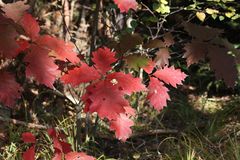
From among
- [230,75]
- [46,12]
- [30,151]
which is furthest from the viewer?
[46,12]

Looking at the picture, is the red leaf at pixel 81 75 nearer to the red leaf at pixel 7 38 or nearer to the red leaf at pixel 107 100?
the red leaf at pixel 107 100

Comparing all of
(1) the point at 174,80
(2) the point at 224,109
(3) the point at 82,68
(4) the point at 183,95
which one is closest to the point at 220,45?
(1) the point at 174,80

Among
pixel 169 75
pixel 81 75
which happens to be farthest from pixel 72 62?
pixel 169 75

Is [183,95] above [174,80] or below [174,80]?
below

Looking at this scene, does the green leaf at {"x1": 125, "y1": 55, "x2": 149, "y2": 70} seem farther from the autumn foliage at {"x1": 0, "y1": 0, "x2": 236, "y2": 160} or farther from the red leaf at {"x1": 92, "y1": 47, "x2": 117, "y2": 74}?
the red leaf at {"x1": 92, "y1": 47, "x2": 117, "y2": 74}

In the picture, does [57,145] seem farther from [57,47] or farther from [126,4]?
[126,4]

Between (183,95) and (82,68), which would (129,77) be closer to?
(82,68)

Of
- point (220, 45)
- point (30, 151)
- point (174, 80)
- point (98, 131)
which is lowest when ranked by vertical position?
point (98, 131)
